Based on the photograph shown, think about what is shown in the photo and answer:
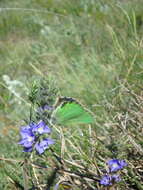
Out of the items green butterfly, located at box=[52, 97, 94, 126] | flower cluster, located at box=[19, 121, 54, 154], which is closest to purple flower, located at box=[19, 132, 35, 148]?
flower cluster, located at box=[19, 121, 54, 154]

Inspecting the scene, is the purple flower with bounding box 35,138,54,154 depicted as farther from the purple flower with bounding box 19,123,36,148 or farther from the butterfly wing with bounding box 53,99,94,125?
the butterfly wing with bounding box 53,99,94,125

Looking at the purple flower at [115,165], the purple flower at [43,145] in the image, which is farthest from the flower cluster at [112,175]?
the purple flower at [43,145]

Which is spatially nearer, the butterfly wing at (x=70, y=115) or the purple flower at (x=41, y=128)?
the purple flower at (x=41, y=128)

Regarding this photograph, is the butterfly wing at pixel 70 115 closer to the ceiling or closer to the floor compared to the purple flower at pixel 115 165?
closer to the ceiling

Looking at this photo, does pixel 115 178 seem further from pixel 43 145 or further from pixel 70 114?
pixel 70 114

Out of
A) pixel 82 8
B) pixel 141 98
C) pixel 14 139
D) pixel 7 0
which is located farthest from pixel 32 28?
pixel 141 98

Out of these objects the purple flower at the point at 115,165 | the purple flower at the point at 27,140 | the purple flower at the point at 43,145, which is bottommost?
the purple flower at the point at 115,165

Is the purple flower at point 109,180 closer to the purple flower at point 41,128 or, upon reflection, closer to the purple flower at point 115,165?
the purple flower at point 115,165
